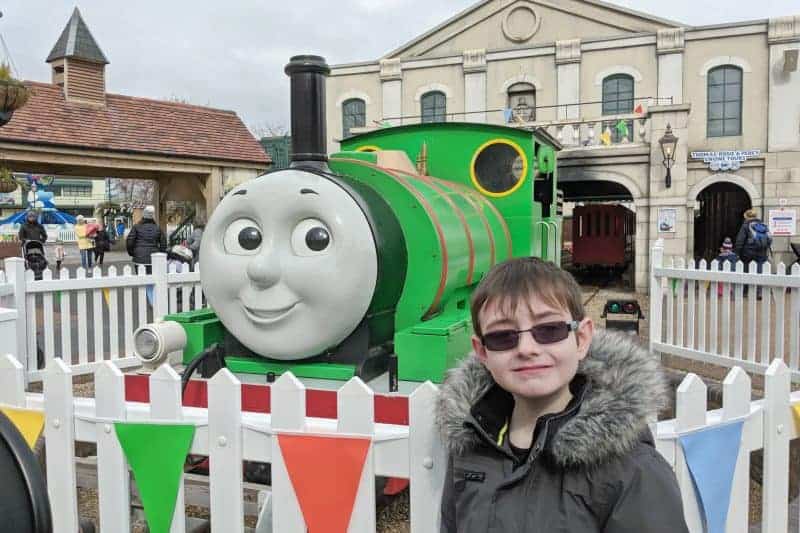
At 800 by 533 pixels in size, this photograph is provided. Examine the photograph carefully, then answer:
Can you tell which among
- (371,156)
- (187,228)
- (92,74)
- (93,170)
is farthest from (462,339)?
(187,228)

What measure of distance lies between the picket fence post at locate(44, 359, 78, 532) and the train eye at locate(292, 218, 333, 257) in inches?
47.8

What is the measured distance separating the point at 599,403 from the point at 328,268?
6.06ft

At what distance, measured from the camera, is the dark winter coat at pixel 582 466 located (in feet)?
4.44

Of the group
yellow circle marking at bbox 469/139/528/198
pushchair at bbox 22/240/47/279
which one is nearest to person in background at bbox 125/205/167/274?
pushchair at bbox 22/240/47/279

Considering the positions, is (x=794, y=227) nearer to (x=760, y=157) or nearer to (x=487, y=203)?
(x=760, y=157)

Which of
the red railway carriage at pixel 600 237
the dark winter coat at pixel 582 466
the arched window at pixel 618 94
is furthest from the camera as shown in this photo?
the arched window at pixel 618 94

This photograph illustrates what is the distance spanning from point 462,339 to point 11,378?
189 cm

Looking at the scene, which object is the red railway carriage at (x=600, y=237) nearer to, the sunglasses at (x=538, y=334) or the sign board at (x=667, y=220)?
the sign board at (x=667, y=220)

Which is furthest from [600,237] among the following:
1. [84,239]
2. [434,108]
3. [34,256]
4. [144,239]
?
[34,256]

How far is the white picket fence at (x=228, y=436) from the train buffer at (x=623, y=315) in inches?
221

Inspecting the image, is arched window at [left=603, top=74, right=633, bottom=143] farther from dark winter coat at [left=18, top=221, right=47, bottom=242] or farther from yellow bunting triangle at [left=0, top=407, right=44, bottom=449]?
yellow bunting triangle at [left=0, top=407, right=44, bottom=449]

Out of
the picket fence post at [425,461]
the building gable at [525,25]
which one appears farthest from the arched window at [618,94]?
the picket fence post at [425,461]

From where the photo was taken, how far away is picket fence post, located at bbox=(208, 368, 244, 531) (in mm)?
2016

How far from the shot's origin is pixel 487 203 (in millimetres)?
4828
